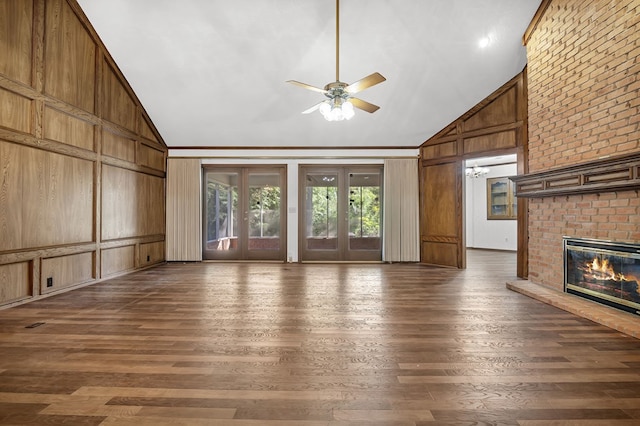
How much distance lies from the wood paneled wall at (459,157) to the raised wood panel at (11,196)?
6518 mm

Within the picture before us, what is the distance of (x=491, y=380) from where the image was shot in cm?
203

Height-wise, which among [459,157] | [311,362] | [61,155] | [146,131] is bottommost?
[311,362]

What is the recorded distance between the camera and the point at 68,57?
4391mm

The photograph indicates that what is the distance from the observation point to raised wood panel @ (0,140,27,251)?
351cm

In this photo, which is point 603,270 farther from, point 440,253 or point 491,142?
point 440,253

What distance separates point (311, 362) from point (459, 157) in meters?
5.39

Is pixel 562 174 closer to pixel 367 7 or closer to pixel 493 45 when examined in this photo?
pixel 493 45

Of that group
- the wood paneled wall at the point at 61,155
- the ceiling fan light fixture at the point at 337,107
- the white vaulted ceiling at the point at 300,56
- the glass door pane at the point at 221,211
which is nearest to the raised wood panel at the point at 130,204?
the wood paneled wall at the point at 61,155

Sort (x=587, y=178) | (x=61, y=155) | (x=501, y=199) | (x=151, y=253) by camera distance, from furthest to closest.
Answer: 1. (x=501, y=199)
2. (x=151, y=253)
3. (x=61, y=155)
4. (x=587, y=178)

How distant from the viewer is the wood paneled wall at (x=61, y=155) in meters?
3.64

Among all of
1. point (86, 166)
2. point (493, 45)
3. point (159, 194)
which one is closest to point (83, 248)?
point (86, 166)

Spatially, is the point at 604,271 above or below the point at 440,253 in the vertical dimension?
above

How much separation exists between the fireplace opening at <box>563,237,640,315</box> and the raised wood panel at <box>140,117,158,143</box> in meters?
7.03

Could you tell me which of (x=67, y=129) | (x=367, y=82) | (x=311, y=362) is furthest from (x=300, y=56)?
(x=311, y=362)
